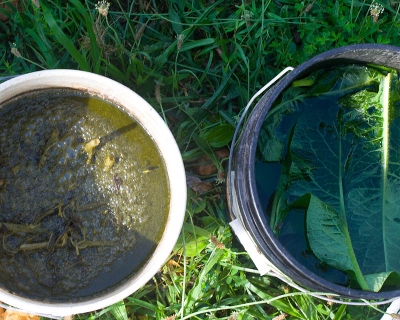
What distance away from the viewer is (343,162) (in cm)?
154

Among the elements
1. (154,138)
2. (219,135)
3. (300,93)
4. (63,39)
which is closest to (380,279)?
(300,93)

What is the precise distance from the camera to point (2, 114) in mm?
1429

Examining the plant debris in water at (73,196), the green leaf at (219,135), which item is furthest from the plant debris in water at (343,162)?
the plant debris in water at (73,196)

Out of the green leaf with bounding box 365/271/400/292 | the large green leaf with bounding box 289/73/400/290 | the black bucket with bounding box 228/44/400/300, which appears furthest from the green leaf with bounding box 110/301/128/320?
the green leaf with bounding box 365/271/400/292

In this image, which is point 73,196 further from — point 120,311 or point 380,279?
point 380,279

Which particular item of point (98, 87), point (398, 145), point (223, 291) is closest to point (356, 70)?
point (398, 145)

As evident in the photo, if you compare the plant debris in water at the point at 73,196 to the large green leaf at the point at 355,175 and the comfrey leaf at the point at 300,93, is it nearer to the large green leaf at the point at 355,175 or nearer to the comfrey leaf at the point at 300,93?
the comfrey leaf at the point at 300,93

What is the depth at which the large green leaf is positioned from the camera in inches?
56.2

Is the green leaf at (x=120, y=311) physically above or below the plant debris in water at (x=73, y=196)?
below

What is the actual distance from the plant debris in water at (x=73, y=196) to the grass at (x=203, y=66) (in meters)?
0.31

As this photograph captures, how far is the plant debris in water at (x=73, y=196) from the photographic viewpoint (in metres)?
1.40

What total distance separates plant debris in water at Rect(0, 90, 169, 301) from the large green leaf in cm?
61

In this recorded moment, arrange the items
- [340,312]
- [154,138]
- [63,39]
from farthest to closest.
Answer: [340,312] < [63,39] < [154,138]

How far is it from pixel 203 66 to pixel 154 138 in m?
0.65
